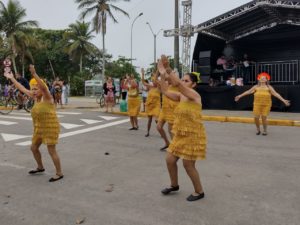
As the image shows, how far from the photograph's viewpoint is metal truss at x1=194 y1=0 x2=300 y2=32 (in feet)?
51.5

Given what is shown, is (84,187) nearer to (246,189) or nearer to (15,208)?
(15,208)

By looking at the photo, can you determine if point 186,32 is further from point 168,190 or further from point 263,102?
point 168,190

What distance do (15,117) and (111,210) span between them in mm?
11771

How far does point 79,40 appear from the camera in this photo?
5191cm

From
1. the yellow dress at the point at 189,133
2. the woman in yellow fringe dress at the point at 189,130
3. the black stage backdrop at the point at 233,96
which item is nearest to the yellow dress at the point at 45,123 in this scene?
the woman in yellow fringe dress at the point at 189,130

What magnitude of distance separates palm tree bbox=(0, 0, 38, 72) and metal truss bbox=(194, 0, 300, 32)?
31.4 meters

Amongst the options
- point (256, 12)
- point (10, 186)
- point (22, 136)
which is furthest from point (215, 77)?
point (10, 186)

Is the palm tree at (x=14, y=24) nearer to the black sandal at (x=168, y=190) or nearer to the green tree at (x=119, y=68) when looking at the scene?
the green tree at (x=119, y=68)

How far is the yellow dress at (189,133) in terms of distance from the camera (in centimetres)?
494

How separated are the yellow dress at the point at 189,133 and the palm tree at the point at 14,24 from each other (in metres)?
42.9

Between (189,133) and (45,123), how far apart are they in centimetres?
240

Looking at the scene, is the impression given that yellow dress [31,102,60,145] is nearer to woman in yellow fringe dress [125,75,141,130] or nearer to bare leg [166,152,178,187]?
bare leg [166,152,178,187]

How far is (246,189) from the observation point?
5.58m

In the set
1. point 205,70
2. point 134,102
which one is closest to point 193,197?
point 134,102
